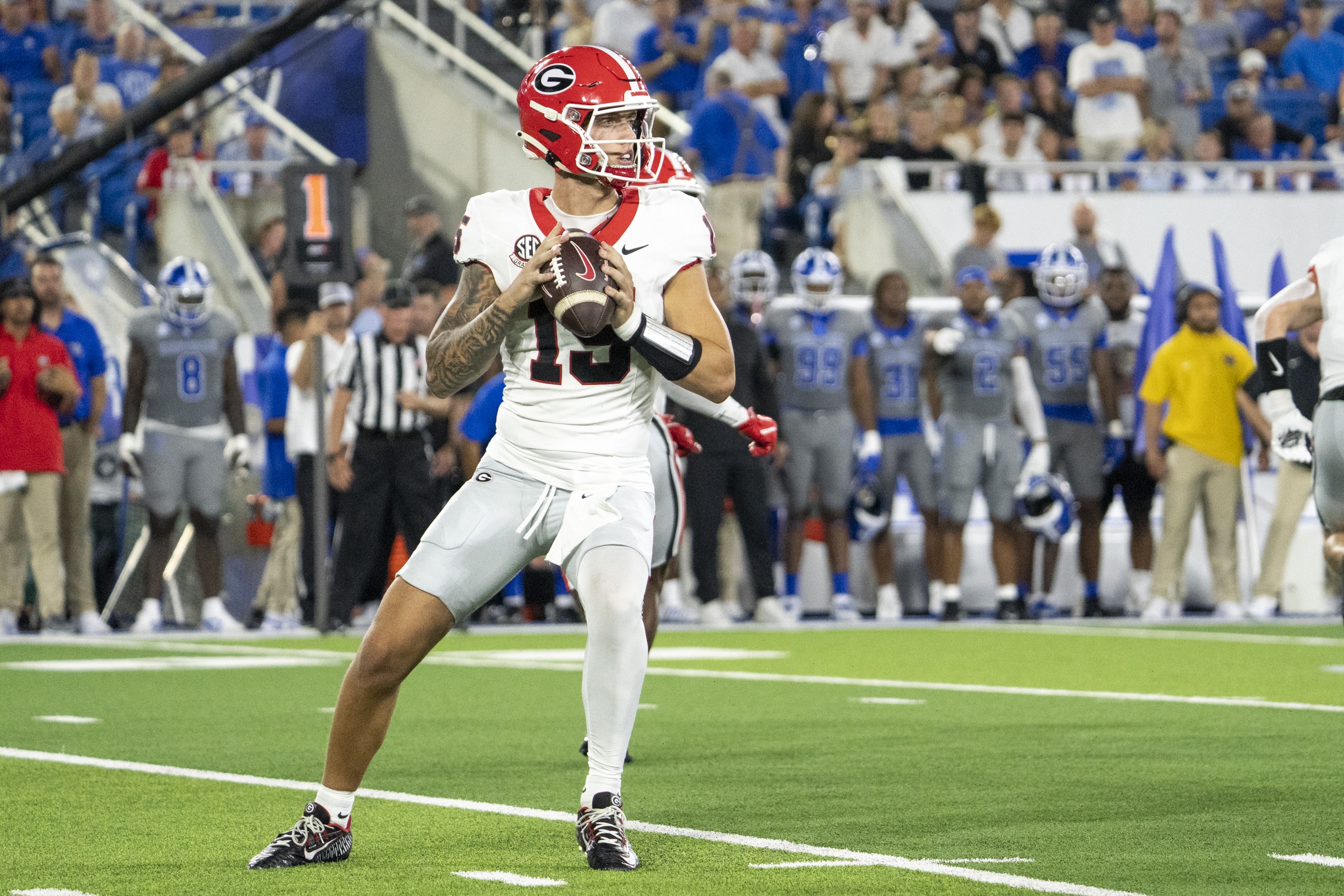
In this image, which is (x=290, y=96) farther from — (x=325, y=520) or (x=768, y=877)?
(x=768, y=877)

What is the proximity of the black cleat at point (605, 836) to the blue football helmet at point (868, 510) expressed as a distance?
9.42 metres

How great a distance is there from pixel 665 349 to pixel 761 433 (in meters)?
1.93

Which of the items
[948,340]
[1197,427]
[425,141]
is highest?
[425,141]

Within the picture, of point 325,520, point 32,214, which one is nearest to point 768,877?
point 325,520

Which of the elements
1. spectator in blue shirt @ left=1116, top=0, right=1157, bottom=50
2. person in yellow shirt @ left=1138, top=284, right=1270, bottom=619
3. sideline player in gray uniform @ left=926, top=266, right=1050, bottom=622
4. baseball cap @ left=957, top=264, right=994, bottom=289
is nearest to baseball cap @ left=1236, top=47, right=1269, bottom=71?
spectator in blue shirt @ left=1116, top=0, right=1157, bottom=50

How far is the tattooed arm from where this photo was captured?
16.1 ft

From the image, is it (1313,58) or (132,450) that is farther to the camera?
(1313,58)

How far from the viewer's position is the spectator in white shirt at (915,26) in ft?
63.3

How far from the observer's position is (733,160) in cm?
1725

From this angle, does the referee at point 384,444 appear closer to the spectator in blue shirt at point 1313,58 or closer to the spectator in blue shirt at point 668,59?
the spectator in blue shirt at point 668,59

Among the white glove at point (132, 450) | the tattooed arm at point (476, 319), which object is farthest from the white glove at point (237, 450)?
the tattooed arm at point (476, 319)

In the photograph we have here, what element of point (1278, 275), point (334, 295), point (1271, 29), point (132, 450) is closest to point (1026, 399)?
point (1278, 275)

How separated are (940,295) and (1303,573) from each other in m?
3.99

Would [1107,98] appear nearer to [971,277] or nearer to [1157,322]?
[1157,322]
